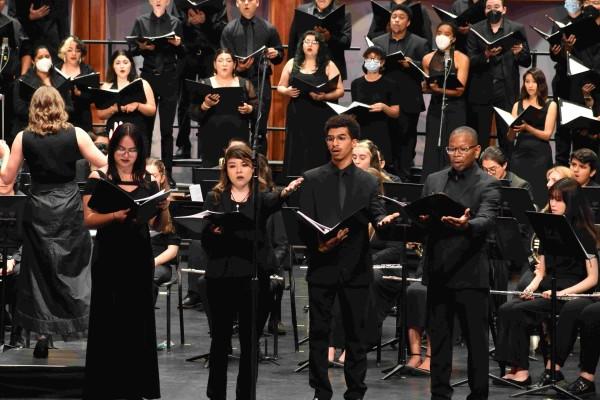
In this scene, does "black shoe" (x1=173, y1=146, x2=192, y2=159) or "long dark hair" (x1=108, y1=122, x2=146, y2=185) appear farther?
"black shoe" (x1=173, y1=146, x2=192, y2=159)

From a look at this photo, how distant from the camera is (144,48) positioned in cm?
1061

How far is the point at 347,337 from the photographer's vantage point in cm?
623

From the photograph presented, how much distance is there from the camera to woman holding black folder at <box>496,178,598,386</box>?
270 inches

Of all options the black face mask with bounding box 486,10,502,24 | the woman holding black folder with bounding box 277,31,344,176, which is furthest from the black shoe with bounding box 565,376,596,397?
the black face mask with bounding box 486,10,502,24

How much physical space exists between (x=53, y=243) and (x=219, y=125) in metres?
3.45

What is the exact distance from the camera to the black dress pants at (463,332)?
20.1ft

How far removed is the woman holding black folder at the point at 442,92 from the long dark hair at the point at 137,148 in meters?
4.36

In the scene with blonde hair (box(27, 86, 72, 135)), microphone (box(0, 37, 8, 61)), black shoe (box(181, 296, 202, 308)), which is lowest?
black shoe (box(181, 296, 202, 308))

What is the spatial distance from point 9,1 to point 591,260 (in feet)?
22.2

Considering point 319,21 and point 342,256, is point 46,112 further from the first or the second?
point 319,21

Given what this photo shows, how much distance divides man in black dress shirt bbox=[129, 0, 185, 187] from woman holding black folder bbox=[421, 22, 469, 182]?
2258 millimetres

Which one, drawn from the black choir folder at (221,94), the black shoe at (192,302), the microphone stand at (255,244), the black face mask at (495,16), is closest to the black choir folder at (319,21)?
the black choir folder at (221,94)

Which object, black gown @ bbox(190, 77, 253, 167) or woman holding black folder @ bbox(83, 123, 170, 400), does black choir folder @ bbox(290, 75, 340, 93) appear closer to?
black gown @ bbox(190, 77, 253, 167)

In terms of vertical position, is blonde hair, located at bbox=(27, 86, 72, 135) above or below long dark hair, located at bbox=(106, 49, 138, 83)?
below
